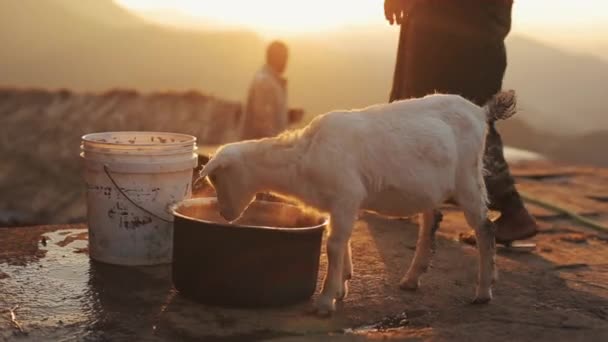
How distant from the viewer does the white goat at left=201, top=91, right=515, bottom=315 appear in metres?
4.14

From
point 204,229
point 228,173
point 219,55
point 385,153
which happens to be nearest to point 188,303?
point 204,229

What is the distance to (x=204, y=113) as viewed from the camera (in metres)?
17.9

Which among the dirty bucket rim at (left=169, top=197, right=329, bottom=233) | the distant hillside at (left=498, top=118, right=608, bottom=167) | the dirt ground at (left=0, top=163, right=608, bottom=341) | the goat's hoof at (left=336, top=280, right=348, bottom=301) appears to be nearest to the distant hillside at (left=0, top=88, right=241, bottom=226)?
the distant hillside at (left=498, top=118, right=608, bottom=167)

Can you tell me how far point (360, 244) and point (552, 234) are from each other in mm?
2415

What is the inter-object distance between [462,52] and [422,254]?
189 cm

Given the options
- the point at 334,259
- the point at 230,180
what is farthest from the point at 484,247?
the point at 230,180

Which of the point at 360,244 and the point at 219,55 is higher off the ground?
the point at 219,55

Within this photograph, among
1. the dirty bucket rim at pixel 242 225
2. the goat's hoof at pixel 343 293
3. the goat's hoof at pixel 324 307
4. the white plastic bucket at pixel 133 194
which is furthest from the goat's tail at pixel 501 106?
the white plastic bucket at pixel 133 194

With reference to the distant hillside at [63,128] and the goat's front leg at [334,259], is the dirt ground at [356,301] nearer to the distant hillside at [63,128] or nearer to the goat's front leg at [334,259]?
the goat's front leg at [334,259]

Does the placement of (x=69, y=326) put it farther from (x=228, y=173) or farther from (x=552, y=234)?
(x=552, y=234)

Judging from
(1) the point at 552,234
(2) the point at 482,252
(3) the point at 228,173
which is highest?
(3) the point at 228,173

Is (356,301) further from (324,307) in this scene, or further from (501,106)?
(501,106)

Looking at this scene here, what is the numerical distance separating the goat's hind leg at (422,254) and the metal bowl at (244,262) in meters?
0.77

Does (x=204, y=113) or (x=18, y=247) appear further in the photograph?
(x=204, y=113)
